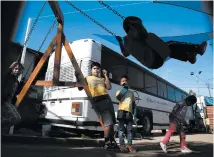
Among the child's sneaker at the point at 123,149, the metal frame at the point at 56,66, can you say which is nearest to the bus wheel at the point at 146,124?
the child's sneaker at the point at 123,149

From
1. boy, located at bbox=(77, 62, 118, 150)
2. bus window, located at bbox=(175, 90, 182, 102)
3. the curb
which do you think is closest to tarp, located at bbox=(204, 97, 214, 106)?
bus window, located at bbox=(175, 90, 182, 102)

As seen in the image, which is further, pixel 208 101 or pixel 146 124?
pixel 208 101

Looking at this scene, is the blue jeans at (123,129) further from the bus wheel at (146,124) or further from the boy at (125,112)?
the bus wheel at (146,124)

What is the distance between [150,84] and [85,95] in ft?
13.4

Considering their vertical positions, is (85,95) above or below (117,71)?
below

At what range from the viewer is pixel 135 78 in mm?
9156

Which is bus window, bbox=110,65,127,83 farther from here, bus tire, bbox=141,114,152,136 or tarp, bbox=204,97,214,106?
tarp, bbox=204,97,214,106

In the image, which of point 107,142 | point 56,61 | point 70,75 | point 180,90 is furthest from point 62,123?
point 180,90

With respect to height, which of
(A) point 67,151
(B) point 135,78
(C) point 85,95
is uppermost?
(B) point 135,78

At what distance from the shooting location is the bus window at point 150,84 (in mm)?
9948

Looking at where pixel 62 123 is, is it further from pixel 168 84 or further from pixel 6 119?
pixel 168 84

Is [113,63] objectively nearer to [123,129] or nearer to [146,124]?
[146,124]

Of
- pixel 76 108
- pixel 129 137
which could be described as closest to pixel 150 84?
pixel 76 108

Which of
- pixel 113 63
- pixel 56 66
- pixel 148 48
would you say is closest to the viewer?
pixel 56 66
